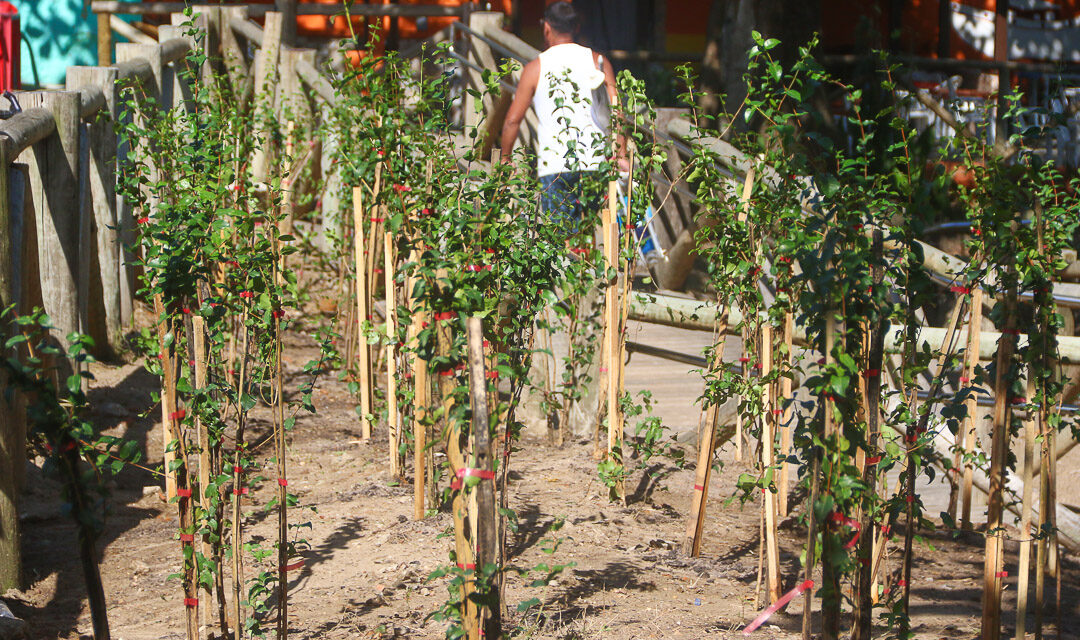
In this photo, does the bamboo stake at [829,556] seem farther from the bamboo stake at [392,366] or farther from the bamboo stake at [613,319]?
the bamboo stake at [392,366]

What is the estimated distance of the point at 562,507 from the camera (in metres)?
4.48

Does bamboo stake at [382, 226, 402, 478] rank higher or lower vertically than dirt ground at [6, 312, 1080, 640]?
higher

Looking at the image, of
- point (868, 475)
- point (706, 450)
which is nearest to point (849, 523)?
point (868, 475)

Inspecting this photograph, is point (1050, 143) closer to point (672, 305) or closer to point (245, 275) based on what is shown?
point (672, 305)

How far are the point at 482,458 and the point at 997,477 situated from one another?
5.38 ft

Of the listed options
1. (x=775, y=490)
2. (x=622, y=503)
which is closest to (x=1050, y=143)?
(x=622, y=503)

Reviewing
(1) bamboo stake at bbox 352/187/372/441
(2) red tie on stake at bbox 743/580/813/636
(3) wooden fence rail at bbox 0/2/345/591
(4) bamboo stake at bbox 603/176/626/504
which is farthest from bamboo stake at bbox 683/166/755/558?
(3) wooden fence rail at bbox 0/2/345/591

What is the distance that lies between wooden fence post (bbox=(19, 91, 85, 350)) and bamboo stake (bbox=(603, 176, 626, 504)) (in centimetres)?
263

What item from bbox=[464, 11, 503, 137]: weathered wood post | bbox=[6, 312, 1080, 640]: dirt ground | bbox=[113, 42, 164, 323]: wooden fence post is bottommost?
bbox=[6, 312, 1080, 640]: dirt ground

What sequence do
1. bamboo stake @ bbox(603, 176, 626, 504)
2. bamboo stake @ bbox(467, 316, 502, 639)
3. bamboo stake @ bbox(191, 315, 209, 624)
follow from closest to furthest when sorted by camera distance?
bamboo stake @ bbox(467, 316, 502, 639) < bamboo stake @ bbox(191, 315, 209, 624) < bamboo stake @ bbox(603, 176, 626, 504)

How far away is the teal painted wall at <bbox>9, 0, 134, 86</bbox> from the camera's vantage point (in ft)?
39.8

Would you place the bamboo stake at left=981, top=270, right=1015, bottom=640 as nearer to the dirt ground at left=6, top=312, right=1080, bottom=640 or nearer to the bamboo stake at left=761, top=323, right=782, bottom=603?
the dirt ground at left=6, top=312, right=1080, bottom=640

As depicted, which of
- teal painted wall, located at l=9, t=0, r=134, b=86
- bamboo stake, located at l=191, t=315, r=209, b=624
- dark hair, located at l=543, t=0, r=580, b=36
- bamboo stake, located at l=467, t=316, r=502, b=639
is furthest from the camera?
teal painted wall, located at l=9, t=0, r=134, b=86

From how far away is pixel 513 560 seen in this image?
388 centimetres
